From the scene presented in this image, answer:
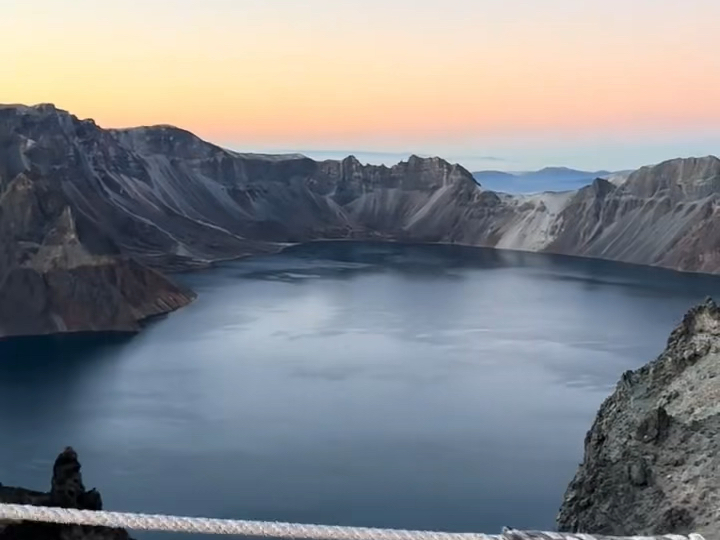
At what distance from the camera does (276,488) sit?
26359mm

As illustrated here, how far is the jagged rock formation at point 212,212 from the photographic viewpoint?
60.8 metres

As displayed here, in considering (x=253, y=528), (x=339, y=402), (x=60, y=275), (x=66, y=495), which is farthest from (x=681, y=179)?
(x=253, y=528)

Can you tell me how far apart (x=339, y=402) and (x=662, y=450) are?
32258mm

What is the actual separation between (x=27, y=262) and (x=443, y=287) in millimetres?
38084

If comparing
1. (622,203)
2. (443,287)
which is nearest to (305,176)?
(622,203)

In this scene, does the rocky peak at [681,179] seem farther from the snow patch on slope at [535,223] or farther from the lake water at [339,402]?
the lake water at [339,402]

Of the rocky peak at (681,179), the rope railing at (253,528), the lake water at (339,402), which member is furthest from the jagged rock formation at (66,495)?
the rocky peak at (681,179)

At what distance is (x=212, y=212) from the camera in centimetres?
11994

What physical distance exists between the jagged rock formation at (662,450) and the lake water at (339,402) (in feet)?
53.1

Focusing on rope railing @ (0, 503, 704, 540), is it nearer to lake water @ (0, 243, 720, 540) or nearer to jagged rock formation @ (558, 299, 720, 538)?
jagged rock formation @ (558, 299, 720, 538)

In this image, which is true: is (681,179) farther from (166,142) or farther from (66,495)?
(66,495)

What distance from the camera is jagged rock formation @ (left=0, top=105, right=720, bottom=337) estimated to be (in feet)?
200

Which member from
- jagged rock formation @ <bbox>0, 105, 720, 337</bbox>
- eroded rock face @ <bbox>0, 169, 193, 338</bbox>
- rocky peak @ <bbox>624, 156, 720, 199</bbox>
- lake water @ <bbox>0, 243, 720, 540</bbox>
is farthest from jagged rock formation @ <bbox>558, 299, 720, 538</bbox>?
rocky peak @ <bbox>624, 156, 720, 199</bbox>

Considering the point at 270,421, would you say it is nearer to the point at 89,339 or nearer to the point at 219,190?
the point at 89,339
